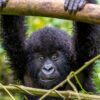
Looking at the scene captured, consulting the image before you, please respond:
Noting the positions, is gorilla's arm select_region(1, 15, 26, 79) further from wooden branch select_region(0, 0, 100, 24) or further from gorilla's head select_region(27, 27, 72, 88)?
wooden branch select_region(0, 0, 100, 24)

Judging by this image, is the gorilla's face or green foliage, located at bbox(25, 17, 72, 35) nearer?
the gorilla's face

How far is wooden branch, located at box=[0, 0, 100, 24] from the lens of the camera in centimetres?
256

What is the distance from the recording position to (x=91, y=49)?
155 inches

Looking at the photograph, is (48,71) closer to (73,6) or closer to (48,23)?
(73,6)

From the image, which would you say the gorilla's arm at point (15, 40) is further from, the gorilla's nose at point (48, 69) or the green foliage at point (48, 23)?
the green foliage at point (48, 23)

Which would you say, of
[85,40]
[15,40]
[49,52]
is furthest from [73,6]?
[15,40]

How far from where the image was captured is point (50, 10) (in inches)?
105

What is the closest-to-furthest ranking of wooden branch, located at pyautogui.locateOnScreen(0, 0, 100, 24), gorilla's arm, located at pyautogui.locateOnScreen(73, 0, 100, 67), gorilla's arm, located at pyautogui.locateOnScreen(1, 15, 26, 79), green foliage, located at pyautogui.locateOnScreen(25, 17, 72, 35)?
1. wooden branch, located at pyautogui.locateOnScreen(0, 0, 100, 24)
2. gorilla's arm, located at pyautogui.locateOnScreen(73, 0, 100, 67)
3. gorilla's arm, located at pyautogui.locateOnScreen(1, 15, 26, 79)
4. green foliage, located at pyautogui.locateOnScreen(25, 17, 72, 35)

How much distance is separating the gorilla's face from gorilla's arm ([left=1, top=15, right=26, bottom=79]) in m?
0.20

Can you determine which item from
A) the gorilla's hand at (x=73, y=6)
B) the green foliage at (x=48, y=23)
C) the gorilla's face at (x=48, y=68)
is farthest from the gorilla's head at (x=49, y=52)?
the green foliage at (x=48, y=23)

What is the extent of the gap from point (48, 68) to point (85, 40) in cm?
70

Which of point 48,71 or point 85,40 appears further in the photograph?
point 48,71

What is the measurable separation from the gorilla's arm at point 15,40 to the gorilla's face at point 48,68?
0.20 metres

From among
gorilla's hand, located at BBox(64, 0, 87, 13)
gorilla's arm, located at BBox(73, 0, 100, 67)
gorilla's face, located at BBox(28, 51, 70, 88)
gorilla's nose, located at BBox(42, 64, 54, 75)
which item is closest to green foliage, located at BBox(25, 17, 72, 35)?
gorilla's face, located at BBox(28, 51, 70, 88)
